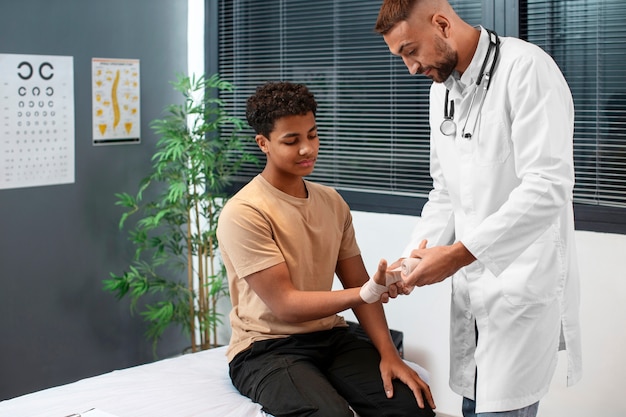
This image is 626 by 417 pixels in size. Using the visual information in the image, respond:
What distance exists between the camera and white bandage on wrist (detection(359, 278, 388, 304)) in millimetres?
1958

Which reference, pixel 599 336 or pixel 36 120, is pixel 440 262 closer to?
pixel 599 336

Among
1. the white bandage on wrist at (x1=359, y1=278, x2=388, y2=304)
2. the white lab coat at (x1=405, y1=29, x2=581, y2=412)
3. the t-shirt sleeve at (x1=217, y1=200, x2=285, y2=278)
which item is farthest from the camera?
the t-shirt sleeve at (x1=217, y1=200, x2=285, y2=278)

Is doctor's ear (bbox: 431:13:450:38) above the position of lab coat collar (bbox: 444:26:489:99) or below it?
above

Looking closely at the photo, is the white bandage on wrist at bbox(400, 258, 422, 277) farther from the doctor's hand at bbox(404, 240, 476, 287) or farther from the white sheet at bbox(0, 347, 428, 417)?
the white sheet at bbox(0, 347, 428, 417)

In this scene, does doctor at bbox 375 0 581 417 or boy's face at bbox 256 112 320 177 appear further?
boy's face at bbox 256 112 320 177

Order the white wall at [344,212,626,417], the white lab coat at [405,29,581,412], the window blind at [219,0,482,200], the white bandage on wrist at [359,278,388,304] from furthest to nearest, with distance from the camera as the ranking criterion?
the window blind at [219,0,482,200]
the white wall at [344,212,626,417]
the white bandage on wrist at [359,278,388,304]
the white lab coat at [405,29,581,412]

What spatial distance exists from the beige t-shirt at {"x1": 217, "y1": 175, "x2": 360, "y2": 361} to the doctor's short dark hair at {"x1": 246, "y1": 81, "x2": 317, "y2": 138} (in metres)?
0.16

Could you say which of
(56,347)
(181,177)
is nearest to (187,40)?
(181,177)

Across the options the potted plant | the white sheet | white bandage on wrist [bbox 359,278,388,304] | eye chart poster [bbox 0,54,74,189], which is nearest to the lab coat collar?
white bandage on wrist [bbox 359,278,388,304]

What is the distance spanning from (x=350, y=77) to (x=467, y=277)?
1735 millimetres

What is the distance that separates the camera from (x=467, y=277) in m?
1.93

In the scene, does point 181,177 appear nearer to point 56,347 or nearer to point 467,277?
point 56,347

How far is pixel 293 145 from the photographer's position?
85.4 inches

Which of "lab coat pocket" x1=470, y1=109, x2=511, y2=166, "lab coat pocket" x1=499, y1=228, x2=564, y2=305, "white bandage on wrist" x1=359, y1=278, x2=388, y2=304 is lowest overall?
"white bandage on wrist" x1=359, y1=278, x2=388, y2=304
